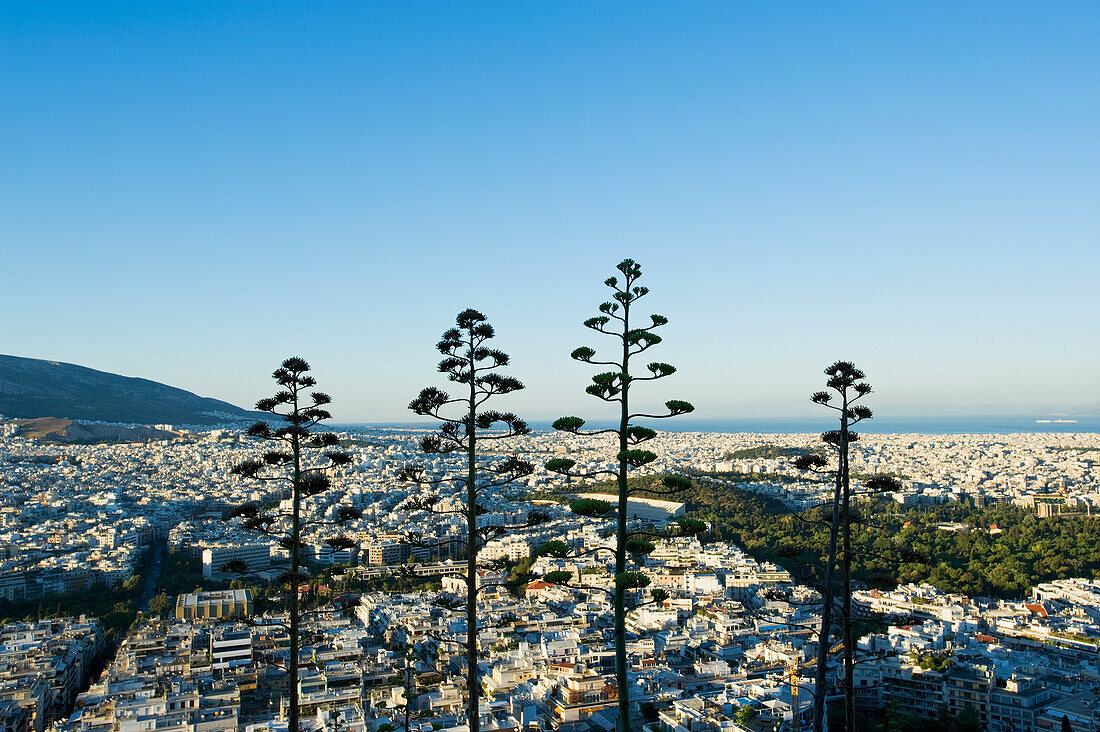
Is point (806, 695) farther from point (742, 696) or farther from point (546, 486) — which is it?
point (546, 486)

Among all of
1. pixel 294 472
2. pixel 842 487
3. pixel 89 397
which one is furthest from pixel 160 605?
pixel 89 397

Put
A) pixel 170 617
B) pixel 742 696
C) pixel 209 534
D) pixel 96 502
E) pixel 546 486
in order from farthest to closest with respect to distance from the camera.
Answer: pixel 546 486, pixel 96 502, pixel 209 534, pixel 170 617, pixel 742 696

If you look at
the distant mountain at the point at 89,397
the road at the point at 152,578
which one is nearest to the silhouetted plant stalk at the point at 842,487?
the road at the point at 152,578

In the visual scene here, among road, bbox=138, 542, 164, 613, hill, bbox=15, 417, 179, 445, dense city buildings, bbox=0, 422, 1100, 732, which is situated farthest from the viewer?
hill, bbox=15, 417, 179, 445

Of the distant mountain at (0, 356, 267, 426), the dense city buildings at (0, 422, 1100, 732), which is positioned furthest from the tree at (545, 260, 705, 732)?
the distant mountain at (0, 356, 267, 426)

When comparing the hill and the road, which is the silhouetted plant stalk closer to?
the road

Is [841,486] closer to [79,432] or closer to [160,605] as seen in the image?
[160,605]

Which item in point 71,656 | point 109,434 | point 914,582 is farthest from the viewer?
point 109,434

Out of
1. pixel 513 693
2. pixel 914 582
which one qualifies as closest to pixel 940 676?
pixel 513 693
